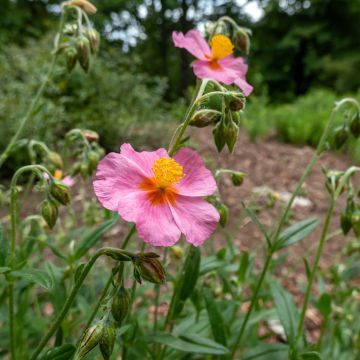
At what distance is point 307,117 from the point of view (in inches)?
258

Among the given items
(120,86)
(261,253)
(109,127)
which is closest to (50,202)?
(261,253)

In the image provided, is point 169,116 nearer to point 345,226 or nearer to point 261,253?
point 261,253

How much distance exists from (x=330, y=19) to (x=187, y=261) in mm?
18271

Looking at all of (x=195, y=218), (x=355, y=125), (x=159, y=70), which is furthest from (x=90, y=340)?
(x=159, y=70)

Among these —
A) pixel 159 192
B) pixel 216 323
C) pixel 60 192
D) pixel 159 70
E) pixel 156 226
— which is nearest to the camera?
pixel 156 226

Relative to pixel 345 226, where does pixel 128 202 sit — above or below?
above

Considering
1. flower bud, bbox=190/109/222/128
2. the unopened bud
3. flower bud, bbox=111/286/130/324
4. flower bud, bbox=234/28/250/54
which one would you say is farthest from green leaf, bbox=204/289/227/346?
the unopened bud

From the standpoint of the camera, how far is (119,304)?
36.2 inches

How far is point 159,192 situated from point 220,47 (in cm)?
56

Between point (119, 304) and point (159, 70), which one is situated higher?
point (159, 70)

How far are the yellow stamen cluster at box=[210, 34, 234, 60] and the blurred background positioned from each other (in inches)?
16.9

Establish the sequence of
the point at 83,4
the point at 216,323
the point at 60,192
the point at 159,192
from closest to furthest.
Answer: the point at 159,192
the point at 60,192
the point at 216,323
the point at 83,4

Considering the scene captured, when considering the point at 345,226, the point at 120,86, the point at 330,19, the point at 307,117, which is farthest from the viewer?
the point at 330,19

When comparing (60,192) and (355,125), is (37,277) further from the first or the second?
(355,125)
